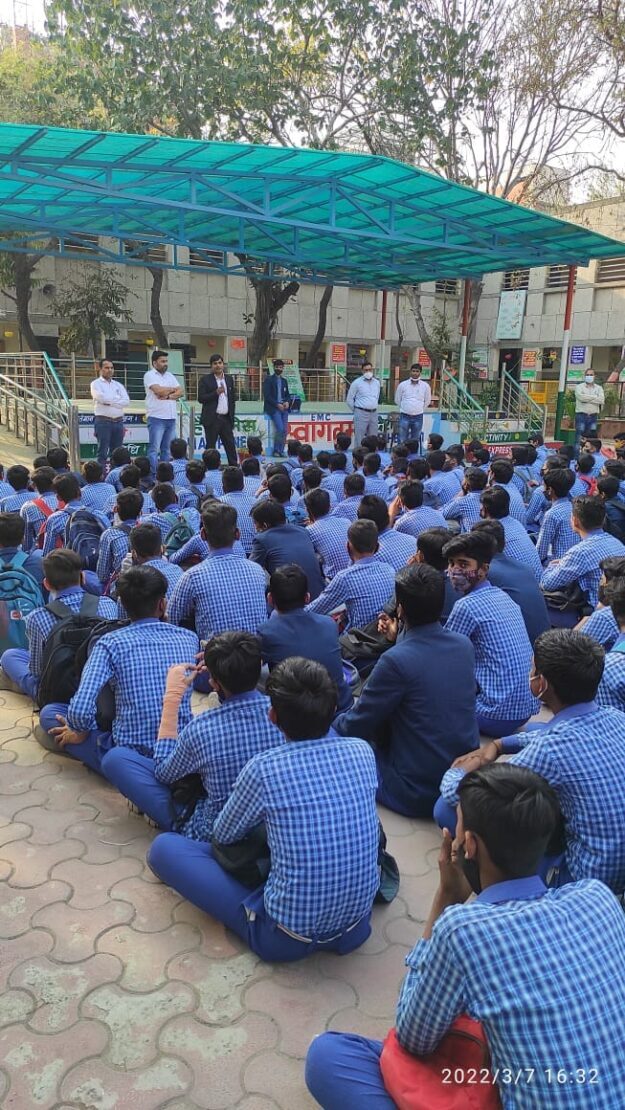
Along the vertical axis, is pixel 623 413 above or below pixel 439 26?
below

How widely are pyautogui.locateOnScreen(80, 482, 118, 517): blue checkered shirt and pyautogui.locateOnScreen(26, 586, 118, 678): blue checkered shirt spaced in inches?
106

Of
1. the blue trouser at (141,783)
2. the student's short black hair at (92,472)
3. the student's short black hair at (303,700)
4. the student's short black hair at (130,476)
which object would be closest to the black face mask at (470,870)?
the student's short black hair at (303,700)

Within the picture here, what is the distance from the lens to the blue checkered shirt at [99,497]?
21.0 feet

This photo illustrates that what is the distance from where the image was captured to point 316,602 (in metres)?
4.27

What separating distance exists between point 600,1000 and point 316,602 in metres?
3.03

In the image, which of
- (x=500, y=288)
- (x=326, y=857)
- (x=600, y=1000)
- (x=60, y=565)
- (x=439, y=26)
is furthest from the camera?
(x=500, y=288)

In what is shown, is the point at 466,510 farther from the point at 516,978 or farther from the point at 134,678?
the point at 516,978

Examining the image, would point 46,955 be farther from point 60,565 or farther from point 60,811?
point 60,565

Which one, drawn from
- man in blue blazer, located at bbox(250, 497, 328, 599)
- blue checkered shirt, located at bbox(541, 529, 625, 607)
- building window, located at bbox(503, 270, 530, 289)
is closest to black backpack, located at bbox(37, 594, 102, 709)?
man in blue blazer, located at bbox(250, 497, 328, 599)

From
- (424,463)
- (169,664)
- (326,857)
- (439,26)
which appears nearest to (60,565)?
(169,664)

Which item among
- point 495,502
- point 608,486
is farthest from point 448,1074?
point 608,486

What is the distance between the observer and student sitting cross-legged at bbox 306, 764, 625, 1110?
1.31m

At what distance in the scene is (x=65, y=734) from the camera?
10.6 ft

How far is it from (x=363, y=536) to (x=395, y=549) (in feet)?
2.89
